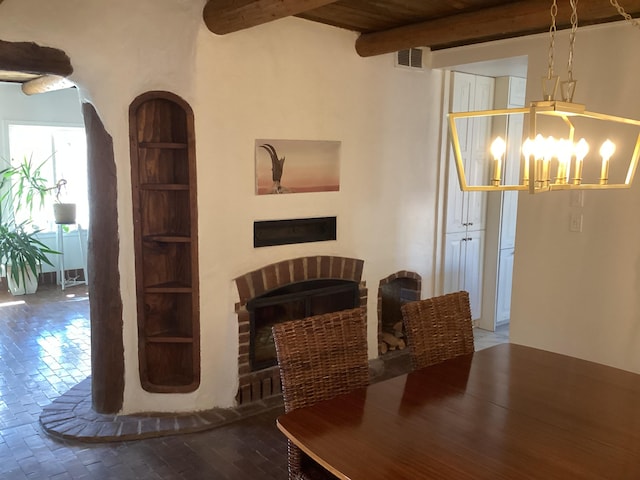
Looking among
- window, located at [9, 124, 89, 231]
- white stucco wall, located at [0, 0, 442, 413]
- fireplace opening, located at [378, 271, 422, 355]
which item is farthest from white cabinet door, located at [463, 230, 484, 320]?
window, located at [9, 124, 89, 231]

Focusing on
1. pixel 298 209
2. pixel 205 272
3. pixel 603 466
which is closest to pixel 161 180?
pixel 205 272

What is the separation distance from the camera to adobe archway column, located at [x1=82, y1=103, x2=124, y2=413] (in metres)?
3.10

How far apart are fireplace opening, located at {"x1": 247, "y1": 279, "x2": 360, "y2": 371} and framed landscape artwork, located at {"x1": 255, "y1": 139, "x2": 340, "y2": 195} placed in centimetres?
67

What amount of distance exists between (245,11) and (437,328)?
1.89 meters

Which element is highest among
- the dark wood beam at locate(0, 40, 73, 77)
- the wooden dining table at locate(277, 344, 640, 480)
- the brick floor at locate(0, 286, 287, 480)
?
the dark wood beam at locate(0, 40, 73, 77)

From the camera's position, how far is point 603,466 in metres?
1.54

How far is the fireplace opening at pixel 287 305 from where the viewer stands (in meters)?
3.58

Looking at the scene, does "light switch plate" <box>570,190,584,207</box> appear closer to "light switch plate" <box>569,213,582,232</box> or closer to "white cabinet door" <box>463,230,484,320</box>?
"light switch plate" <box>569,213,582,232</box>

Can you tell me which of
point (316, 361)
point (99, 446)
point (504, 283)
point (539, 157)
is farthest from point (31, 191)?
point (539, 157)

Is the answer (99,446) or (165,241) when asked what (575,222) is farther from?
(99,446)

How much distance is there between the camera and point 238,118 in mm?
3326

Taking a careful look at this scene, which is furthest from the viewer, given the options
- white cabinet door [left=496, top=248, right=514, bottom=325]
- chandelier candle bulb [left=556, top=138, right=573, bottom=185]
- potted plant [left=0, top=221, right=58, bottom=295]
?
potted plant [left=0, top=221, right=58, bottom=295]

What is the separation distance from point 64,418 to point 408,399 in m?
2.30

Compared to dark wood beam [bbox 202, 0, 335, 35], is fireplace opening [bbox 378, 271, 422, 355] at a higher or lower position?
lower
